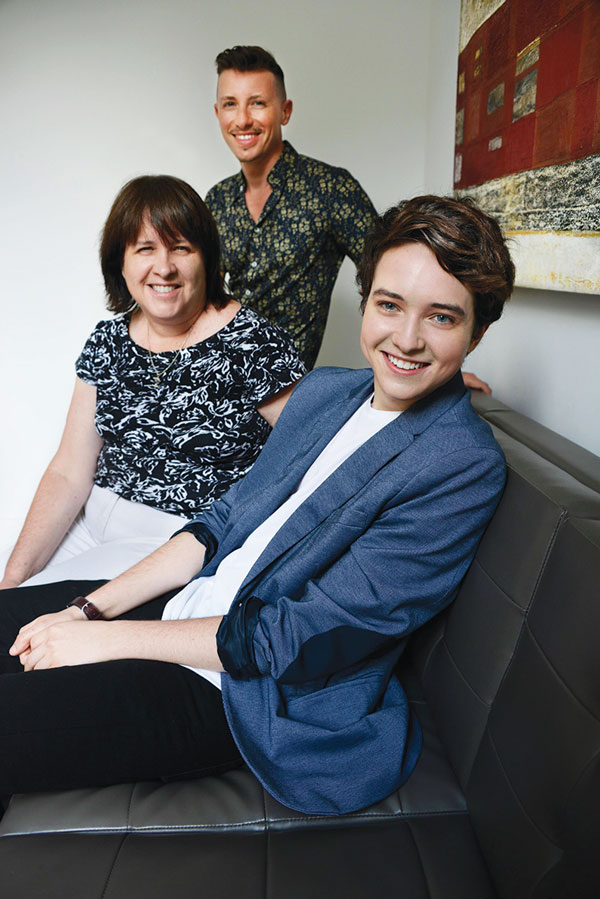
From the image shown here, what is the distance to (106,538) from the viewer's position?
1.96m

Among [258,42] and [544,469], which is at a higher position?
[258,42]

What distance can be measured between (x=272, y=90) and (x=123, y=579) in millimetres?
1657

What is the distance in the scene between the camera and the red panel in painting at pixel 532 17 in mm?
1500

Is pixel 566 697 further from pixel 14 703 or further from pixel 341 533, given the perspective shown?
pixel 14 703

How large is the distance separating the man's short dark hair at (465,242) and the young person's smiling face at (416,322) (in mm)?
14

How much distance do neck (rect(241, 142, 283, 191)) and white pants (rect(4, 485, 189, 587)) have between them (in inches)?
47.4

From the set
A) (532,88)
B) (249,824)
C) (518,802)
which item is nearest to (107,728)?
(249,824)

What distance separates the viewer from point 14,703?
3.95 feet

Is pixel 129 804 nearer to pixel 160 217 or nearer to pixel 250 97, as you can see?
pixel 160 217

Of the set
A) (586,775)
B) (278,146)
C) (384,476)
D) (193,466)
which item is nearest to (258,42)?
(278,146)

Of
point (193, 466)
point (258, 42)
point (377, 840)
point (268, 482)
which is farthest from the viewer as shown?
point (258, 42)

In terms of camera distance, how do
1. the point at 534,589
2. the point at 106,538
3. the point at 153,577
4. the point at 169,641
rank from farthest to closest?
1. the point at 106,538
2. the point at 153,577
3. the point at 169,641
4. the point at 534,589

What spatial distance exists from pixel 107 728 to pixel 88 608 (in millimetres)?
317

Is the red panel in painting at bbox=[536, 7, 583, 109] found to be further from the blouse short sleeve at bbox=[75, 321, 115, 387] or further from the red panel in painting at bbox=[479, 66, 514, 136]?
the blouse short sleeve at bbox=[75, 321, 115, 387]
